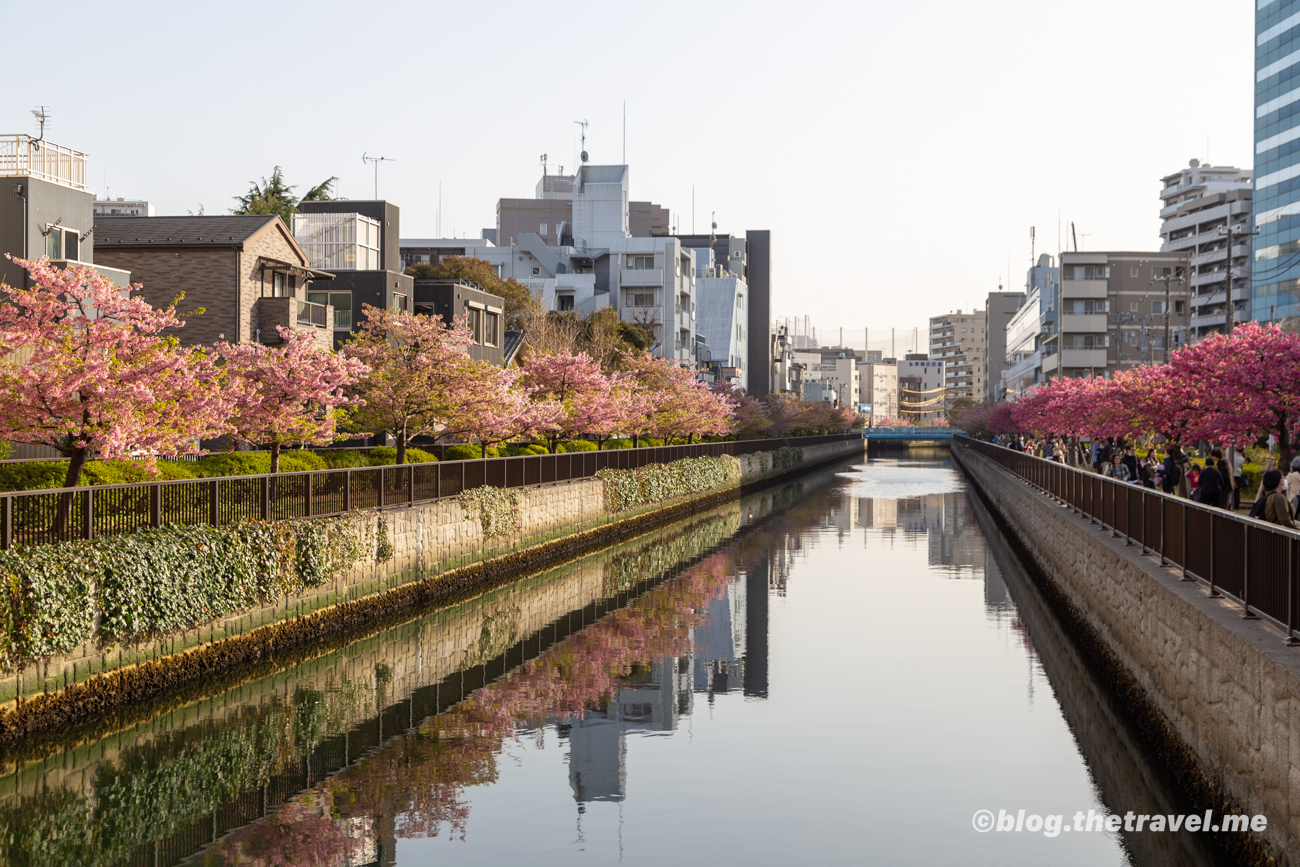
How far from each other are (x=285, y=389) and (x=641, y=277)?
223 feet

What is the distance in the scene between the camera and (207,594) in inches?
650

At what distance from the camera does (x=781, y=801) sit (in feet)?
39.9

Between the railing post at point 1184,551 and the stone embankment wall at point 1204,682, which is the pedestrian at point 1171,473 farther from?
the railing post at point 1184,551

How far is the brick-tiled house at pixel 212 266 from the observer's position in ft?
128

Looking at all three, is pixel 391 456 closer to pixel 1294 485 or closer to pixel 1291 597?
pixel 1294 485

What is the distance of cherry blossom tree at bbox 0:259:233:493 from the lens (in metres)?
16.7

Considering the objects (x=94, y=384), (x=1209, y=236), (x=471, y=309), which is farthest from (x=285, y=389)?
(x=1209, y=236)

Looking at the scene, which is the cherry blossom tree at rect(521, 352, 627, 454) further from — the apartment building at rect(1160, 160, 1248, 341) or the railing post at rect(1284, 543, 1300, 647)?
the apartment building at rect(1160, 160, 1248, 341)

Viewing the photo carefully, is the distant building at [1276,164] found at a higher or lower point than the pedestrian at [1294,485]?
higher

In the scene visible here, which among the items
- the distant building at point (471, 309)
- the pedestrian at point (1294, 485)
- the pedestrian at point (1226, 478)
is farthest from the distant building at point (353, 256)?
the pedestrian at point (1294, 485)

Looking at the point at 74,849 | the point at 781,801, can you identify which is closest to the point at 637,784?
the point at 781,801

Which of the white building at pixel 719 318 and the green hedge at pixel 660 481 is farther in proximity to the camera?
the white building at pixel 719 318

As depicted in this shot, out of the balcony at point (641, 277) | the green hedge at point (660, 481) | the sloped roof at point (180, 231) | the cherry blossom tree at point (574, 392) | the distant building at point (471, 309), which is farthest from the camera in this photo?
the balcony at point (641, 277)

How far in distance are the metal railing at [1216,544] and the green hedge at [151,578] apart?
1238 centimetres
